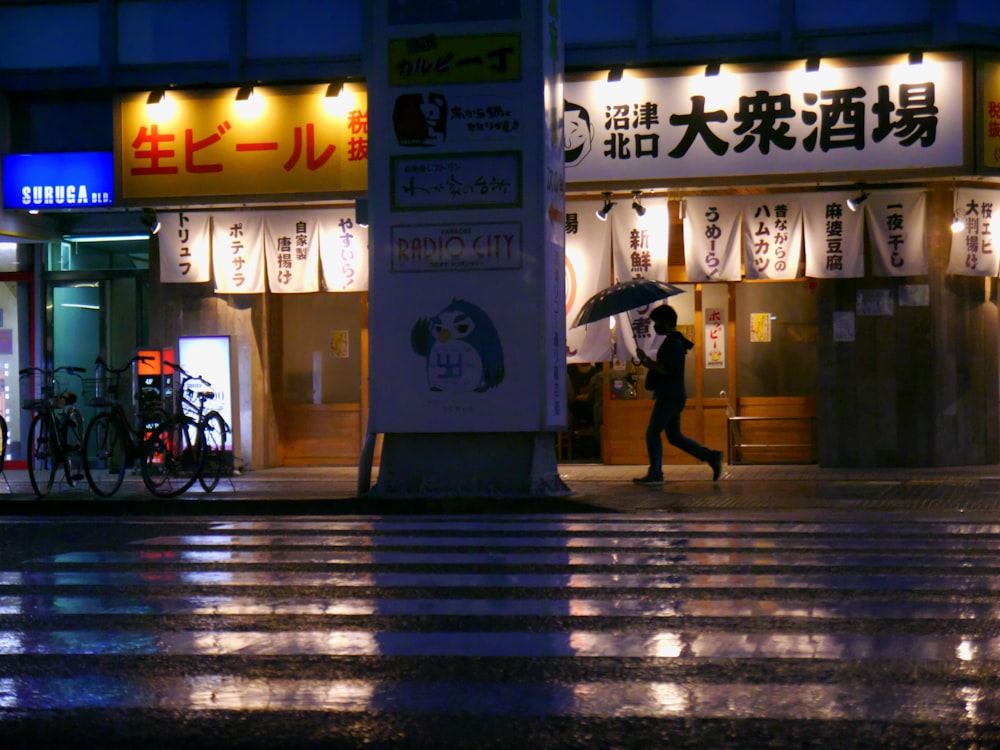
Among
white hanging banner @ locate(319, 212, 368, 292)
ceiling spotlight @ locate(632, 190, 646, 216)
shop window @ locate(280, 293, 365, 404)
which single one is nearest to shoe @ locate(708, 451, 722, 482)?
ceiling spotlight @ locate(632, 190, 646, 216)

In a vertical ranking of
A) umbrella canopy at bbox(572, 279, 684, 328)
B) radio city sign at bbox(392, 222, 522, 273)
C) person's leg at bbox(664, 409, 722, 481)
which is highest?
radio city sign at bbox(392, 222, 522, 273)

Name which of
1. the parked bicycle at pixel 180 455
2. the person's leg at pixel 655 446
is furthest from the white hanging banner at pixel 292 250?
the person's leg at pixel 655 446

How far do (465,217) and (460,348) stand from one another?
1.29 m

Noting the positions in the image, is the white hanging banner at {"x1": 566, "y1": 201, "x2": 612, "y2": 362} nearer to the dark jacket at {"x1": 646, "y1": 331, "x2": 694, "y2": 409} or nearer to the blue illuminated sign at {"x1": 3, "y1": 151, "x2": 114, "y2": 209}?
the dark jacket at {"x1": 646, "y1": 331, "x2": 694, "y2": 409}

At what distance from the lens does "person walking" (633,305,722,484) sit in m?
14.2

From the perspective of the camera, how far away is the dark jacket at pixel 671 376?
14320mm

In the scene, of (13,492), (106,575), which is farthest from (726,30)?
(106,575)

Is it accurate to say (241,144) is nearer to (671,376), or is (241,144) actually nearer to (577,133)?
(577,133)

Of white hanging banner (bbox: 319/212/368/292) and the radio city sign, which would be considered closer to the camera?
A: the radio city sign

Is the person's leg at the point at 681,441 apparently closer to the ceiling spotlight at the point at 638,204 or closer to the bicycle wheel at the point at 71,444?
the ceiling spotlight at the point at 638,204

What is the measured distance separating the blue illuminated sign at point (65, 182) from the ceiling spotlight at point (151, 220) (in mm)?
500

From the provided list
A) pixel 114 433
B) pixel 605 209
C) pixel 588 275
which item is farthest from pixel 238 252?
pixel 605 209

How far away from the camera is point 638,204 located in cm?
1675

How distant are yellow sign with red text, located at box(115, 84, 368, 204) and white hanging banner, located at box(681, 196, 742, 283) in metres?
4.43
